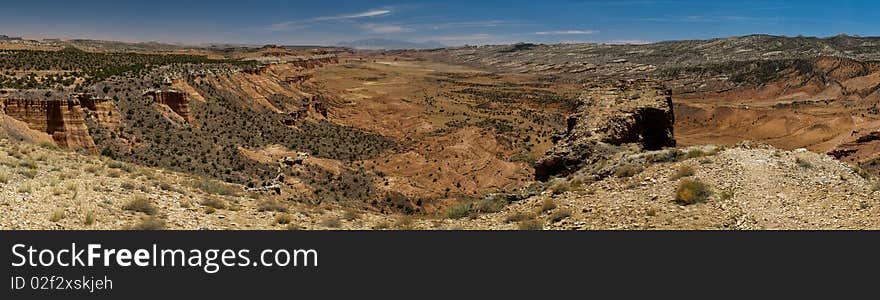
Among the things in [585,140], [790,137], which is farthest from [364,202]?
[790,137]

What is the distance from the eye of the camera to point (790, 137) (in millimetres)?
46094

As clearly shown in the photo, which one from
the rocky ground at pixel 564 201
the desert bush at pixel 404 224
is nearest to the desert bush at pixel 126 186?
the rocky ground at pixel 564 201

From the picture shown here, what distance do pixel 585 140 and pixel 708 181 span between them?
22.3 ft

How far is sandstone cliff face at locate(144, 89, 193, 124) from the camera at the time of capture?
30.3 m

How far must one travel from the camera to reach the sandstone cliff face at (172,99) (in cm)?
3031

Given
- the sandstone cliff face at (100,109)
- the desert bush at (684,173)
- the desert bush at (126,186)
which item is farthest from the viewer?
the sandstone cliff face at (100,109)

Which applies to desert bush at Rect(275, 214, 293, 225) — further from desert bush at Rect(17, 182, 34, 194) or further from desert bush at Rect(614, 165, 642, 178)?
desert bush at Rect(614, 165, 642, 178)

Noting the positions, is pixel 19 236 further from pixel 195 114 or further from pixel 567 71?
pixel 567 71

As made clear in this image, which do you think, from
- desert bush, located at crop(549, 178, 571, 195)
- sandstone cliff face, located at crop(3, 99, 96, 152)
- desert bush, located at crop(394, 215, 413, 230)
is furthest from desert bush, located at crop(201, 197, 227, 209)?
sandstone cliff face, located at crop(3, 99, 96, 152)

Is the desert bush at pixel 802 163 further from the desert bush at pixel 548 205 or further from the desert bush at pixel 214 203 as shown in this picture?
the desert bush at pixel 214 203

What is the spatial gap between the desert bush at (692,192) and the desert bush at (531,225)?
2.73 m

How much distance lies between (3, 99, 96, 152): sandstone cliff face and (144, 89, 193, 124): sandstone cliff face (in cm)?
927

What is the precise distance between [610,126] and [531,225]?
9.98 meters

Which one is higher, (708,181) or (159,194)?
(708,181)
